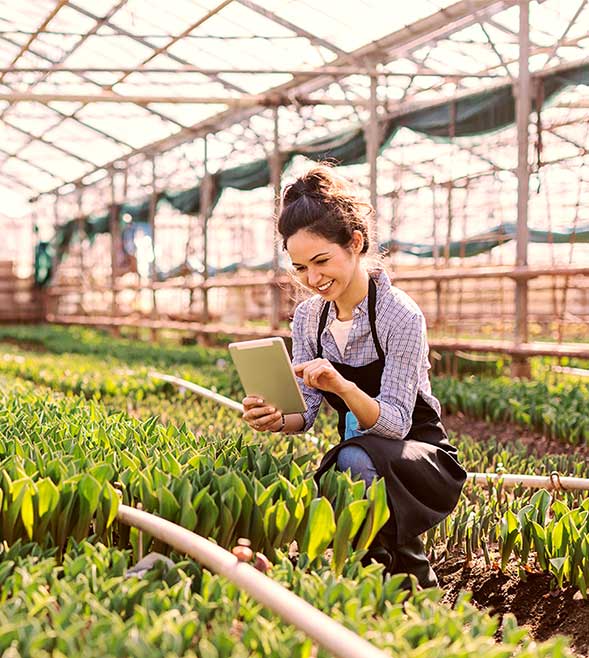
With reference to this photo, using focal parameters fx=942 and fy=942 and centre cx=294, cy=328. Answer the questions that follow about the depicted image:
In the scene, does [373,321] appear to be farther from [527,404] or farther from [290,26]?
[290,26]

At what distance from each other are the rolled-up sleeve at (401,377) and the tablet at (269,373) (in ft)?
0.72

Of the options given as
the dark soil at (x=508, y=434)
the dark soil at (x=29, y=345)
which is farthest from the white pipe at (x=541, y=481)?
the dark soil at (x=29, y=345)

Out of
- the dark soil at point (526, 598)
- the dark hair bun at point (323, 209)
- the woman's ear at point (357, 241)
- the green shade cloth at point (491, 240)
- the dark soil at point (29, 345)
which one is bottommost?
the dark soil at point (29, 345)

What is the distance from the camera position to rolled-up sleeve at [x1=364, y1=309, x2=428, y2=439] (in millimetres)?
2404

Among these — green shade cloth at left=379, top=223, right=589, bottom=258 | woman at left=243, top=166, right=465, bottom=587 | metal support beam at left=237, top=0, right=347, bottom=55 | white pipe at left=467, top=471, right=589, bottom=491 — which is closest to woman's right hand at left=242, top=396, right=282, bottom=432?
woman at left=243, top=166, right=465, bottom=587

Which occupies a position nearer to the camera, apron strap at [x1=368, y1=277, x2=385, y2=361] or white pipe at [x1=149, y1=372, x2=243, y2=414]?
apron strap at [x1=368, y1=277, x2=385, y2=361]

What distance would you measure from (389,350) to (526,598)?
0.72m

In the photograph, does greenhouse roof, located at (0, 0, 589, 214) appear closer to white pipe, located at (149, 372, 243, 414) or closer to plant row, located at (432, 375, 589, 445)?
plant row, located at (432, 375, 589, 445)

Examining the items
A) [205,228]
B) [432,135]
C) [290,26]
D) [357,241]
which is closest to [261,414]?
[357,241]

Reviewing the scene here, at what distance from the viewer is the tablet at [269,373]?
2.39m

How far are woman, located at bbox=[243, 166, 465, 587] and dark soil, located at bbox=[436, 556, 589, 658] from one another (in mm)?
215

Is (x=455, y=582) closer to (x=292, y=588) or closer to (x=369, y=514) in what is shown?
(x=369, y=514)

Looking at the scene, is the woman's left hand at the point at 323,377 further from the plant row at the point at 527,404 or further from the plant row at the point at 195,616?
the plant row at the point at 527,404

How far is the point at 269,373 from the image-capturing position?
2.47 metres
